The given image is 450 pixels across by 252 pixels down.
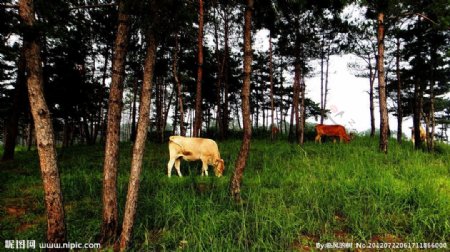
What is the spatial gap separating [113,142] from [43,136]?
1.17 meters

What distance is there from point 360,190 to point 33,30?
8079 mm

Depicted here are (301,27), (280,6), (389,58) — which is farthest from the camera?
(389,58)

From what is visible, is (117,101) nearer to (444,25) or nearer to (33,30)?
(33,30)

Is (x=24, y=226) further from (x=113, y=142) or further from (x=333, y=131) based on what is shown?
(x=333, y=131)

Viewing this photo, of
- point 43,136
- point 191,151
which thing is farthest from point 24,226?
point 191,151

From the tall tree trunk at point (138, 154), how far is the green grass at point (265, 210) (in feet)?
1.24

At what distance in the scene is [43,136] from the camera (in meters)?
→ 4.65

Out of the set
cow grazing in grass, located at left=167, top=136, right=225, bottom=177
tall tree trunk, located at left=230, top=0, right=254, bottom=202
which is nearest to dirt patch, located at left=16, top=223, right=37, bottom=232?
tall tree trunk, located at left=230, top=0, right=254, bottom=202

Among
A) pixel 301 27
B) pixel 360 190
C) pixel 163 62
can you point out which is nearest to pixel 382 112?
pixel 360 190

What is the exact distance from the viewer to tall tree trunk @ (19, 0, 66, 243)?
465 cm

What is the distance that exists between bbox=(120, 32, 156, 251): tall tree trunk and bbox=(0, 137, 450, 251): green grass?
1.24 feet

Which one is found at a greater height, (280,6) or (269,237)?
(280,6)

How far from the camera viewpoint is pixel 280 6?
787 cm

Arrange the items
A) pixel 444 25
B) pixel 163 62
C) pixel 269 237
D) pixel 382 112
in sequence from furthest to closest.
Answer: pixel 163 62, pixel 382 112, pixel 444 25, pixel 269 237
